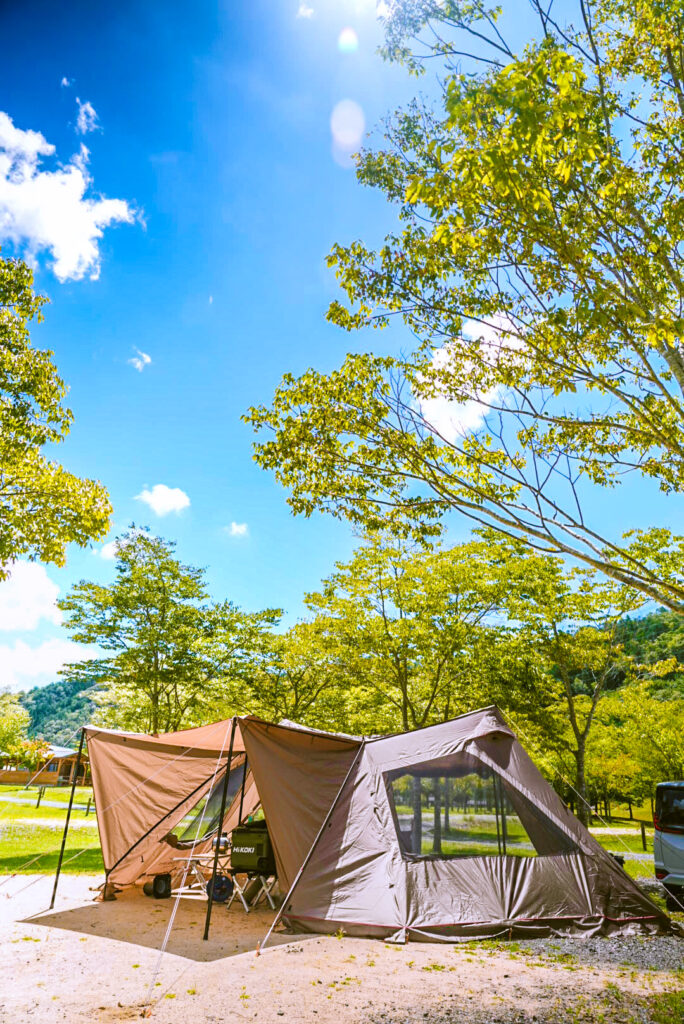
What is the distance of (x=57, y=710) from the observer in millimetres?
126688

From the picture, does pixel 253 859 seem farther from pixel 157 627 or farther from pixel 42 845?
pixel 157 627

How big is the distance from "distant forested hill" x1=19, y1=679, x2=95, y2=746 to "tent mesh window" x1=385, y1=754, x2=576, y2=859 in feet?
336

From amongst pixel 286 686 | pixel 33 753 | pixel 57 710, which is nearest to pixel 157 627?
pixel 286 686

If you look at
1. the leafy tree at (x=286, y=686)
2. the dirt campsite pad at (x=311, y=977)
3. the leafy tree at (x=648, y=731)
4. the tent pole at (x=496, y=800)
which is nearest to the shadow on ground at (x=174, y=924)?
the dirt campsite pad at (x=311, y=977)

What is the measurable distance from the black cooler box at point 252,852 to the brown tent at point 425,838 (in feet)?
2.63

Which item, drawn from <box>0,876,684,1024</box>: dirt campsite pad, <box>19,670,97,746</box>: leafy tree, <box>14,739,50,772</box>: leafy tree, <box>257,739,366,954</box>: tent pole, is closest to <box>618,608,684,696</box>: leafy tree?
<box>257,739,366,954</box>: tent pole

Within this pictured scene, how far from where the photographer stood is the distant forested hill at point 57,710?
108m

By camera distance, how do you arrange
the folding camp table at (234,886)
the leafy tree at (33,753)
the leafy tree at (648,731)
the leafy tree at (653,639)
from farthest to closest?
1. the leafy tree at (33,753)
2. the leafy tree at (648,731)
3. the leafy tree at (653,639)
4. the folding camp table at (234,886)

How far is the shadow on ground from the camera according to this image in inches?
253

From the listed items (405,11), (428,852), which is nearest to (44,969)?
(428,852)

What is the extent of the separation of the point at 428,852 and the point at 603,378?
5.70m

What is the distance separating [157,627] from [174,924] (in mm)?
11324

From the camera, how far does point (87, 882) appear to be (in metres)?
9.98

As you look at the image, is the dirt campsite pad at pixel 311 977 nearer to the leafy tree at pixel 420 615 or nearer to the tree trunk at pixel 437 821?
the tree trunk at pixel 437 821
